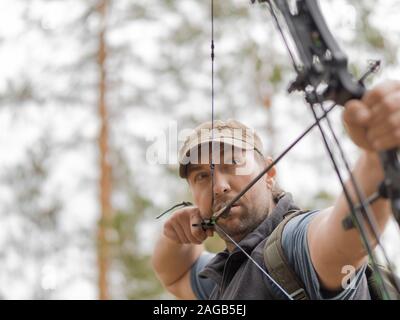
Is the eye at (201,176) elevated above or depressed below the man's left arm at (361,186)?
above

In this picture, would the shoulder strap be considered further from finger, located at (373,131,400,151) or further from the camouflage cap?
finger, located at (373,131,400,151)

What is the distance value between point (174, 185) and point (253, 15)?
268cm

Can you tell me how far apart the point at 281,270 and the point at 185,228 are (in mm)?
989

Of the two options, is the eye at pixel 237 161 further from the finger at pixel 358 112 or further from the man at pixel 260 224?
the finger at pixel 358 112

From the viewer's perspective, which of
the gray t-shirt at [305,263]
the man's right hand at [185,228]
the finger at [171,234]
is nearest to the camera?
the gray t-shirt at [305,263]

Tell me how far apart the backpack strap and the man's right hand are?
0.63 metres

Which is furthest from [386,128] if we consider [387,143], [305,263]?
[305,263]

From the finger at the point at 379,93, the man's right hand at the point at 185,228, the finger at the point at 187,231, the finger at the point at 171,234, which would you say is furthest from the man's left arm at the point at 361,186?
the finger at the point at 171,234

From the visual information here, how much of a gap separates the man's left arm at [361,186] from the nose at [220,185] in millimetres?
588

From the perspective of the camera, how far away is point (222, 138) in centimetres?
239

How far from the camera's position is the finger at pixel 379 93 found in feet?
4.02

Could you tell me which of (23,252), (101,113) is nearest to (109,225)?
(101,113)

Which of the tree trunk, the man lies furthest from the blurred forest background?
the man

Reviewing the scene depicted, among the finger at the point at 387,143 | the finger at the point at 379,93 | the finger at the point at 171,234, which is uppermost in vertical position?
the finger at the point at 171,234
